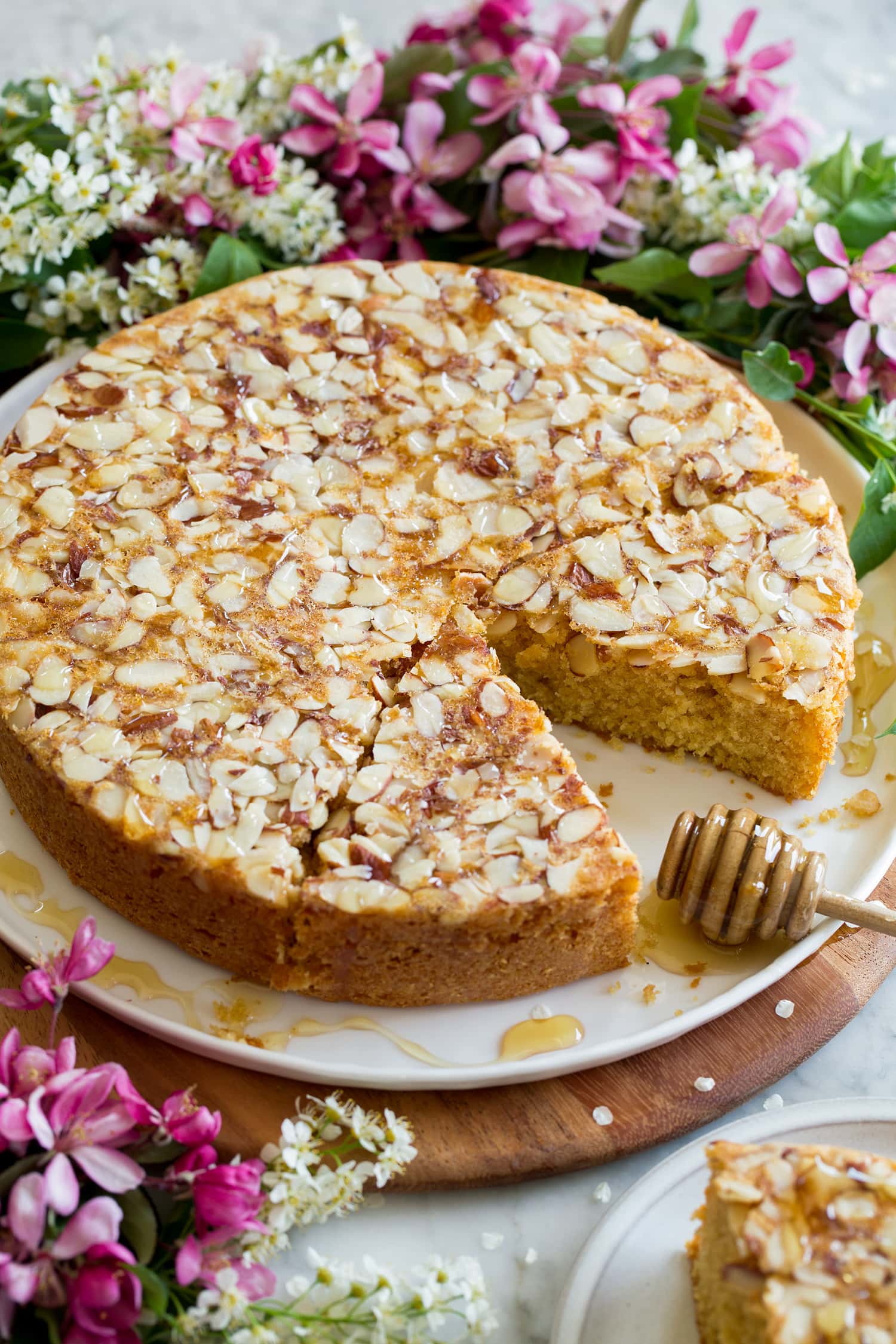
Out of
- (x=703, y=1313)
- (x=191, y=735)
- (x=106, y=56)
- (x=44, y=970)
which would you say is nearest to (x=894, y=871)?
(x=703, y=1313)

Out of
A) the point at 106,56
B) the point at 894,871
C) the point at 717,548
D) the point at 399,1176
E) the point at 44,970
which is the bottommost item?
the point at 399,1176

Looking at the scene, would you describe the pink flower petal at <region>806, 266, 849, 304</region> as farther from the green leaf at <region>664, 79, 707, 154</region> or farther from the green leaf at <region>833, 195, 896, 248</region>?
the green leaf at <region>664, 79, 707, 154</region>

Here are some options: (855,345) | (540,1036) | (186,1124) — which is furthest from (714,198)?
(186,1124)

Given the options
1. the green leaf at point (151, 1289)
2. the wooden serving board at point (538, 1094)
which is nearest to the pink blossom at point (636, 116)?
the wooden serving board at point (538, 1094)

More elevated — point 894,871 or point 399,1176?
point 894,871

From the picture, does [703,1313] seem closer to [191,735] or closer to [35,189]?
[191,735]

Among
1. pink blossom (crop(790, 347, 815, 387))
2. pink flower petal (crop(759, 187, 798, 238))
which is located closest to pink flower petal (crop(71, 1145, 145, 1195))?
pink blossom (crop(790, 347, 815, 387))

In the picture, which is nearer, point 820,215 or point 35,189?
point 35,189

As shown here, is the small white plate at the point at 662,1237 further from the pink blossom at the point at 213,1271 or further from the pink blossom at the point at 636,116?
the pink blossom at the point at 636,116
